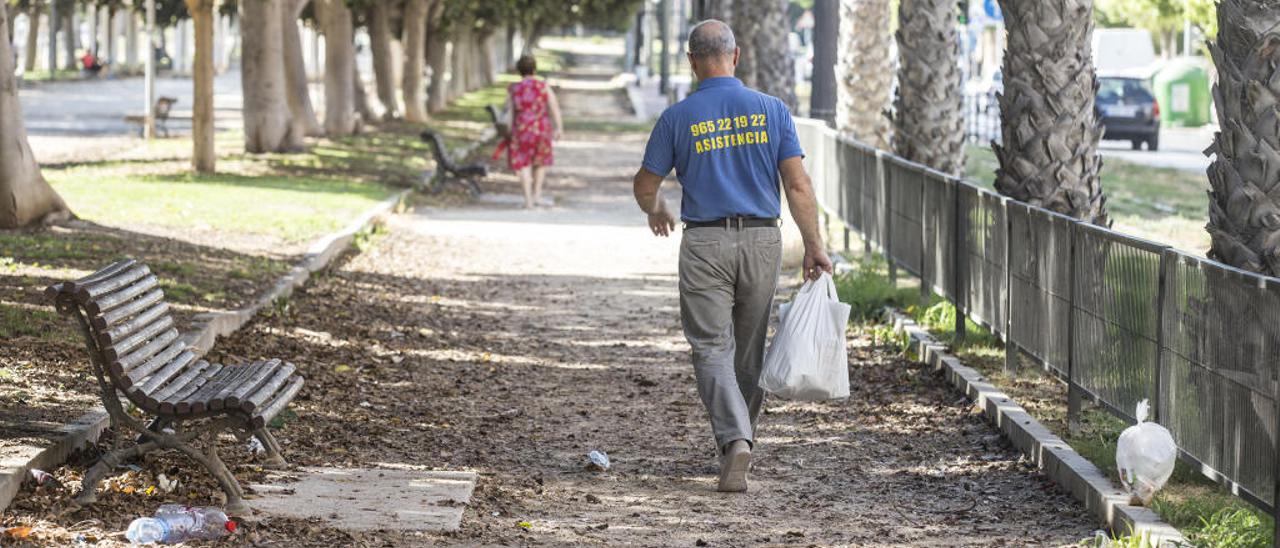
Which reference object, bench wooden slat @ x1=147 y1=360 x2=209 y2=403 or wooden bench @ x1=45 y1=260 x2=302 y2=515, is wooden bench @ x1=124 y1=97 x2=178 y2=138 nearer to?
bench wooden slat @ x1=147 y1=360 x2=209 y2=403

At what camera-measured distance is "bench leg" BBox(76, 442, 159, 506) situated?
6.85m

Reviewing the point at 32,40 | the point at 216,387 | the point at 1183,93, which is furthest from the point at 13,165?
the point at 32,40

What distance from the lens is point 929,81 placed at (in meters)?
16.3

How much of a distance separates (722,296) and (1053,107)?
3924mm

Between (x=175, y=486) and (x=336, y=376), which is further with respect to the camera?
(x=336, y=376)

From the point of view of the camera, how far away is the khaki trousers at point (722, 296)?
7.96 m

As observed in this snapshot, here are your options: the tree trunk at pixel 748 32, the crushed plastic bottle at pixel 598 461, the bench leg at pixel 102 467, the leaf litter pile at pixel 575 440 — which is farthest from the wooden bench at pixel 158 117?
the bench leg at pixel 102 467

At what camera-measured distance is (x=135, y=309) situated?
7340 millimetres

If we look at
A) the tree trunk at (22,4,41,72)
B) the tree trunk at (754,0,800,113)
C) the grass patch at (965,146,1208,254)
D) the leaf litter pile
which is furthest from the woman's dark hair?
the tree trunk at (22,4,41,72)

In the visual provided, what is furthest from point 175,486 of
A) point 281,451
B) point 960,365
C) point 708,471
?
point 960,365

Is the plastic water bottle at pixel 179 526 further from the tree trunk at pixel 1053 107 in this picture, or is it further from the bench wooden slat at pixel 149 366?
the tree trunk at pixel 1053 107

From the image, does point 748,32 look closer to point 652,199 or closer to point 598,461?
point 598,461

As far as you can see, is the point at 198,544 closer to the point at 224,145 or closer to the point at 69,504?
the point at 69,504

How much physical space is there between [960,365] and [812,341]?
2.99m
